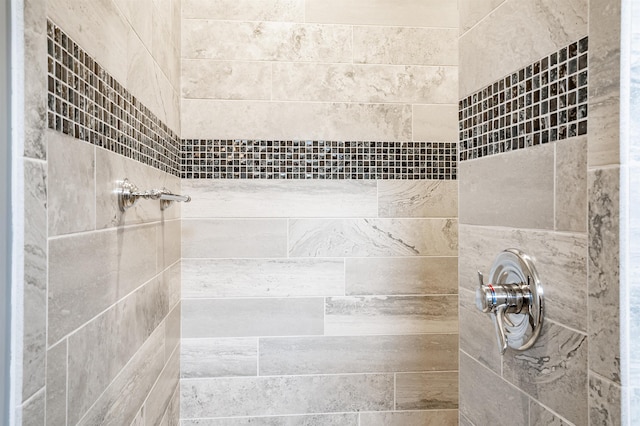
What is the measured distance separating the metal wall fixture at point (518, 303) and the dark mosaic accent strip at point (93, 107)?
0.86 metres

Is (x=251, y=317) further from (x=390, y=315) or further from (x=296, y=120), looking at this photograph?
(x=296, y=120)

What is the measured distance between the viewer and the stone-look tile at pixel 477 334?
1.11 meters

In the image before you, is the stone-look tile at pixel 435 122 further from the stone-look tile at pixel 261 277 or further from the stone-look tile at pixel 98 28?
the stone-look tile at pixel 98 28

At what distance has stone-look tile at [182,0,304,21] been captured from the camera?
2.20 meters

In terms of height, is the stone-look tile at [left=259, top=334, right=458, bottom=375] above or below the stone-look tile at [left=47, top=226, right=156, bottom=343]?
below

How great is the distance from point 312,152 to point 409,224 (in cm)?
56

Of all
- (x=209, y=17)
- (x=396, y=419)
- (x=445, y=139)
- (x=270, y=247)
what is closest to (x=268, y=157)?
(x=270, y=247)

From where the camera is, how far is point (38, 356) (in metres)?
0.78

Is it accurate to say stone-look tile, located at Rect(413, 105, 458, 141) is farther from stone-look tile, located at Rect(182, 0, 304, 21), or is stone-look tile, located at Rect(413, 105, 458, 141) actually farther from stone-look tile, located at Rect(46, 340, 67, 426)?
stone-look tile, located at Rect(46, 340, 67, 426)

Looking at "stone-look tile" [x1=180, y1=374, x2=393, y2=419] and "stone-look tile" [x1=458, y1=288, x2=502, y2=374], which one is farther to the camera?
"stone-look tile" [x1=180, y1=374, x2=393, y2=419]

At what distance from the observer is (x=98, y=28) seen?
1.11m

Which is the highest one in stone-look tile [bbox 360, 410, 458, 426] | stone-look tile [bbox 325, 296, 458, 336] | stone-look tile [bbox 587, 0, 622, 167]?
stone-look tile [bbox 587, 0, 622, 167]

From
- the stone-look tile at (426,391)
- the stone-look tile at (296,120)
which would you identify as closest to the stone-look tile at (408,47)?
the stone-look tile at (296,120)

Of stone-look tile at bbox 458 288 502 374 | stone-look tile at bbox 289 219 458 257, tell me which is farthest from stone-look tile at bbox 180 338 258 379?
stone-look tile at bbox 458 288 502 374
